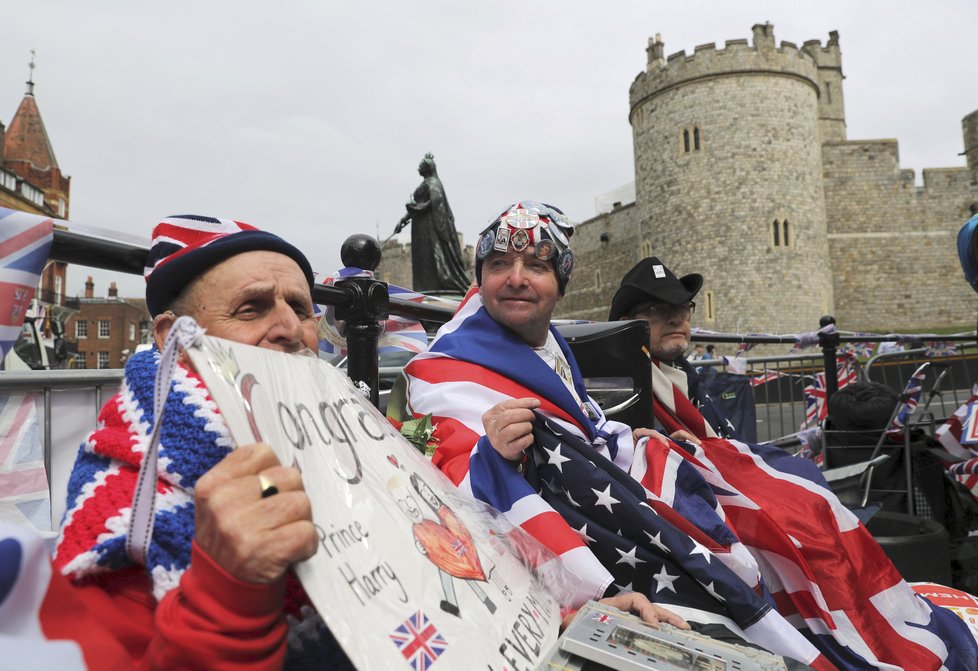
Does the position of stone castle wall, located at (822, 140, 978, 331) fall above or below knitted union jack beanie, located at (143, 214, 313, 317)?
above

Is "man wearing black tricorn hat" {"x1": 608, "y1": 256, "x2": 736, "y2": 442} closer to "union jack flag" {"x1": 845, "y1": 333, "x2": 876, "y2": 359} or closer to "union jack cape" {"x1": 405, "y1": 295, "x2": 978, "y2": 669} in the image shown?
"union jack cape" {"x1": 405, "y1": 295, "x2": 978, "y2": 669}

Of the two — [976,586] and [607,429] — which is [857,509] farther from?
[607,429]

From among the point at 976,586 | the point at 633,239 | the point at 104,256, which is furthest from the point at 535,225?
the point at 633,239

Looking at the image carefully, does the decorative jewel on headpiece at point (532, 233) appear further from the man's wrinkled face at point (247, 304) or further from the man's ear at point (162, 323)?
the man's ear at point (162, 323)

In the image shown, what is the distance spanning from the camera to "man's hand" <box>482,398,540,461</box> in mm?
1502

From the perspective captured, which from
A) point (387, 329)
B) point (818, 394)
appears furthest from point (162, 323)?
point (818, 394)

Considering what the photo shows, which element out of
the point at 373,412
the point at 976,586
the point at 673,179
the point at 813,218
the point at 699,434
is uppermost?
the point at 673,179

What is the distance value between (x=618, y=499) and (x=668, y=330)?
1.76 m

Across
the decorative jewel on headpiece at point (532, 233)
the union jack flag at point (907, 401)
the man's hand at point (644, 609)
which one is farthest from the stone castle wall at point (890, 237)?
the man's hand at point (644, 609)

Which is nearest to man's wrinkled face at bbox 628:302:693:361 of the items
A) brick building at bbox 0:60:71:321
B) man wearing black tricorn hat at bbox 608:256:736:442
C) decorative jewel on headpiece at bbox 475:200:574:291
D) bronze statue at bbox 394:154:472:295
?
man wearing black tricorn hat at bbox 608:256:736:442

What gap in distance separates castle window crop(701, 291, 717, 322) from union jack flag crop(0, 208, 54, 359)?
28.5 meters

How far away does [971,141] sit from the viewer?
30078mm

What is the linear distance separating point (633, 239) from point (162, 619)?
3513cm

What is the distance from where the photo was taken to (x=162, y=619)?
705mm
